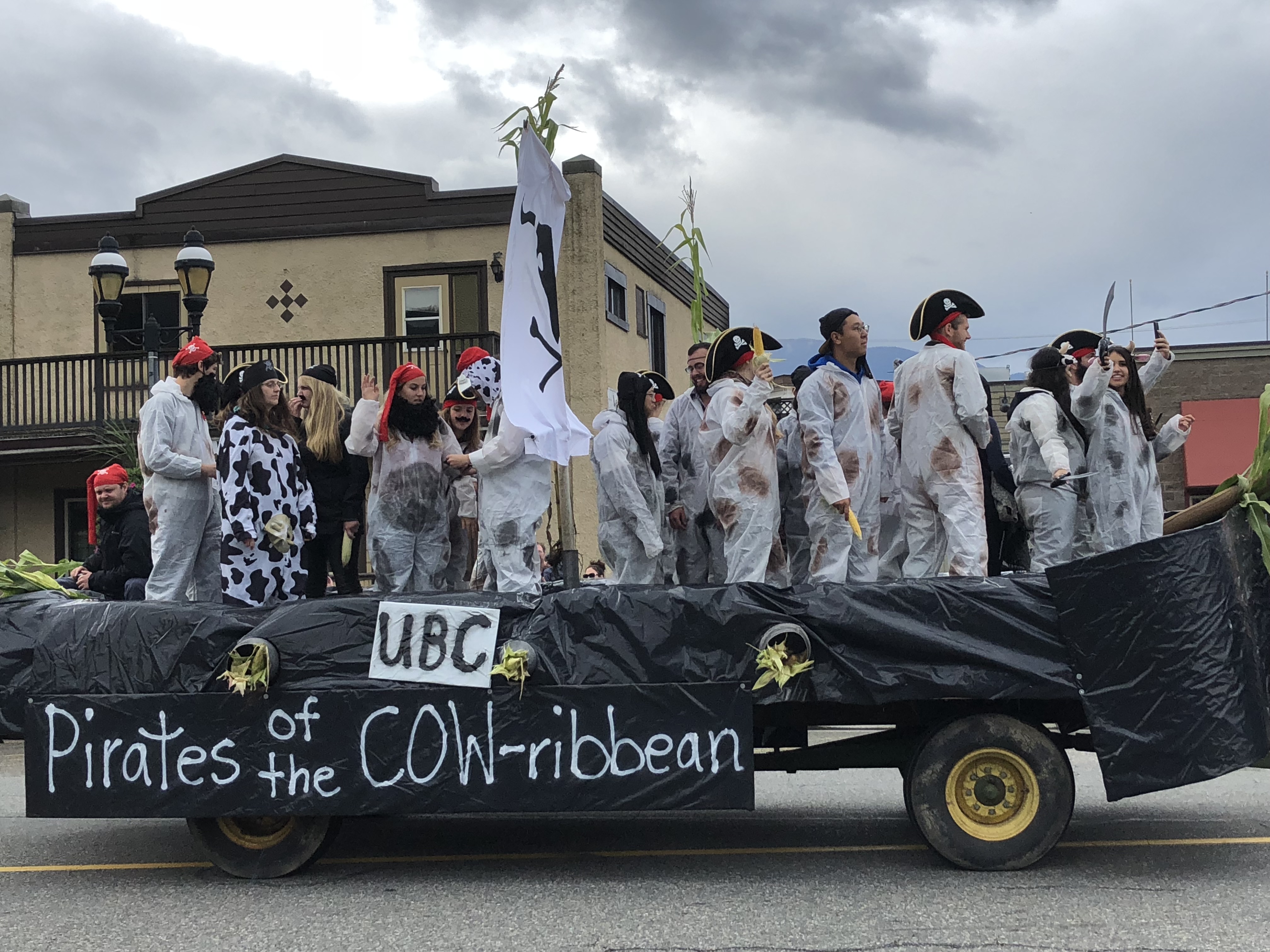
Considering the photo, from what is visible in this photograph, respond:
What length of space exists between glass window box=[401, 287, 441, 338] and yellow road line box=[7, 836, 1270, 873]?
1355cm

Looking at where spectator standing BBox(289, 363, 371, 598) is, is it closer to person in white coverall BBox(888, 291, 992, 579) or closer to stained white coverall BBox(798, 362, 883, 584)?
stained white coverall BBox(798, 362, 883, 584)

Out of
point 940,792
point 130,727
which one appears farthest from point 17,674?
point 940,792

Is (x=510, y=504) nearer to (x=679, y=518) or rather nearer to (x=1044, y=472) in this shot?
(x=679, y=518)

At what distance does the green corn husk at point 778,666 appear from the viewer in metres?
5.30

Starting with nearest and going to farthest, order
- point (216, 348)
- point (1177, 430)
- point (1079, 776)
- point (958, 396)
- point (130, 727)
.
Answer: point (130, 727), point (958, 396), point (1177, 430), point (1079, 776), point (216, 348)

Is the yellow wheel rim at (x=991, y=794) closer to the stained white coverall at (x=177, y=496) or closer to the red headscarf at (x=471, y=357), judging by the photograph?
the red headscarf at (x=471, y=357)

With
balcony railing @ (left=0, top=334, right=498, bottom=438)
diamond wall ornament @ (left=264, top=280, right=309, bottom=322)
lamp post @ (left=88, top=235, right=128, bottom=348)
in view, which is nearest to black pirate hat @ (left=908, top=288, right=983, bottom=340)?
lamp post @ (left=88, top=235, right=128, bottom=348)

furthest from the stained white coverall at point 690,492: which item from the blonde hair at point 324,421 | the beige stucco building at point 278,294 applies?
the beige stucco building at point 278,294

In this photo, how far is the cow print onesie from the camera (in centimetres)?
618

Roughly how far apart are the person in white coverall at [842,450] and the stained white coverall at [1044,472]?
0.94 m

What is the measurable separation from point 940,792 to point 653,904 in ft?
4.38

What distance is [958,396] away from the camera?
6672 mm

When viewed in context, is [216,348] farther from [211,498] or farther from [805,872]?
[805,872]

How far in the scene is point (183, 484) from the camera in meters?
6.70
